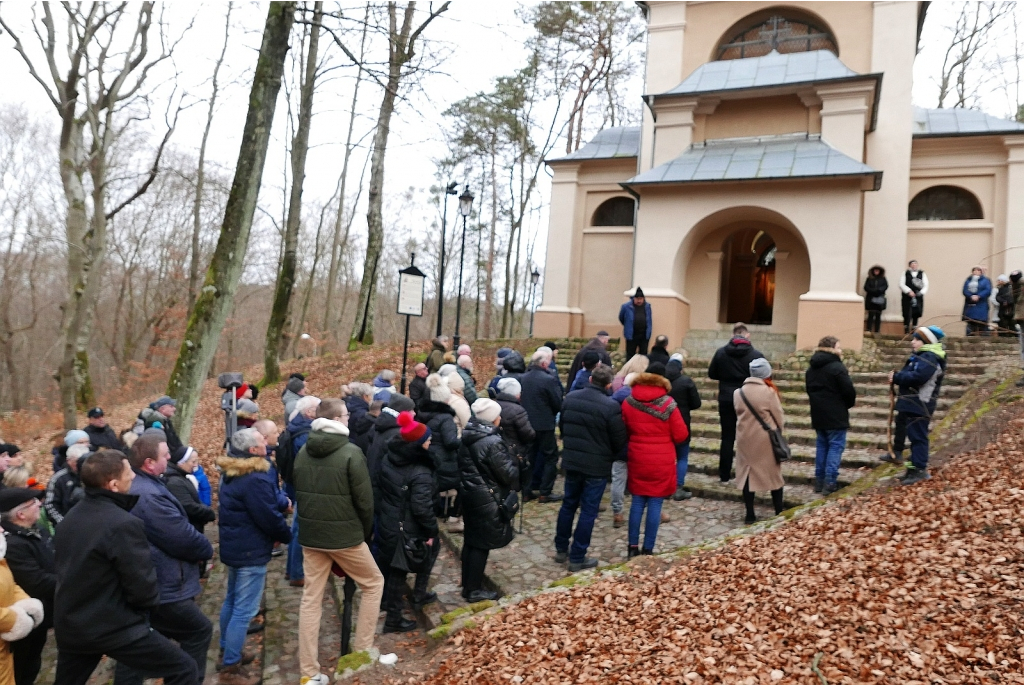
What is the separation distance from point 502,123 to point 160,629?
79.1 ft

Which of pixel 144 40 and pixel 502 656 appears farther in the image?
pixel 144 40

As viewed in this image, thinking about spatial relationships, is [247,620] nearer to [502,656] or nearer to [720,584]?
[502,656]

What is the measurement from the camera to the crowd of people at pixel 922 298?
13078mm

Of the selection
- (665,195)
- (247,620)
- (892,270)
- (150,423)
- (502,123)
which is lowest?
(247,620)

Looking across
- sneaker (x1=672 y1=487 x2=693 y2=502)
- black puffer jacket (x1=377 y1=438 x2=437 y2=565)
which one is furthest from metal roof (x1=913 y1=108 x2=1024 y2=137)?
black puffer jacket (x1=377 y1=438 x2=437 y2=565)

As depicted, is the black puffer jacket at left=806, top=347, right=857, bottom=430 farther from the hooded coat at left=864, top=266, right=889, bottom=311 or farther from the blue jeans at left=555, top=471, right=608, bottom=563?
the hooded coat at left=864, top=266, right=889, bottom=311

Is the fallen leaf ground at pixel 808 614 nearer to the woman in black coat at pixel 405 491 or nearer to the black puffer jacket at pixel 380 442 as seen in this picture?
the woman in black coat at pixel 405 491

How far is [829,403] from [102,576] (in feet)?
22.6

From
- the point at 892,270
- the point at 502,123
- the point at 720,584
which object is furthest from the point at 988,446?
the point at 502,123

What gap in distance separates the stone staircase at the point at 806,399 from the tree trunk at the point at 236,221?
6374 millimetres

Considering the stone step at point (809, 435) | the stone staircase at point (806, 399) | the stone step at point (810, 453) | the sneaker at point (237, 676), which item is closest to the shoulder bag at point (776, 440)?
the stone staircase at point (806, 399)

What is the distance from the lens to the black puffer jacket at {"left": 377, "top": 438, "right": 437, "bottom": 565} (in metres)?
4.76

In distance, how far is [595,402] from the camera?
571 cm

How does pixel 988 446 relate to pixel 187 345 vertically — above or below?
below
